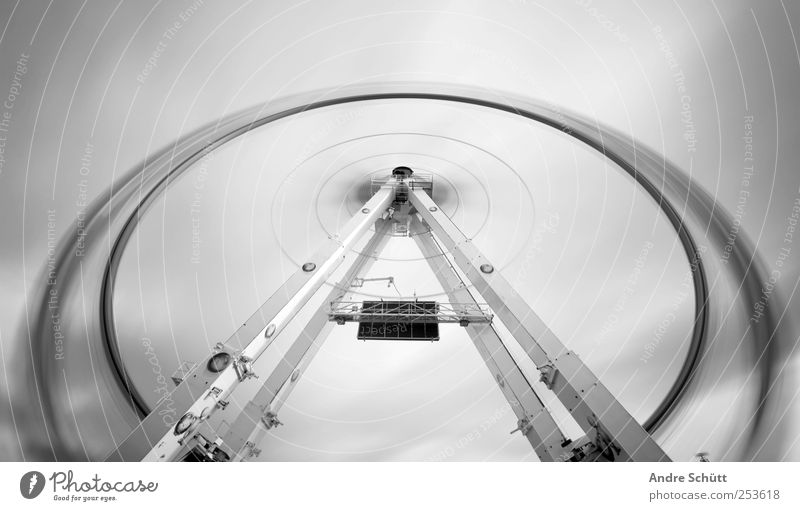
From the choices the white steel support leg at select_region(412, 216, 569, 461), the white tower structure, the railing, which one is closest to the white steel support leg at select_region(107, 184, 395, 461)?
the white tower structure

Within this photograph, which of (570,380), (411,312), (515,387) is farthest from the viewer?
(411,312)

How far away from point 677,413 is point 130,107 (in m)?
7.15

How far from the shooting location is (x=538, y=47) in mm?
3031

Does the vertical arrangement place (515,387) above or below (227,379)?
above

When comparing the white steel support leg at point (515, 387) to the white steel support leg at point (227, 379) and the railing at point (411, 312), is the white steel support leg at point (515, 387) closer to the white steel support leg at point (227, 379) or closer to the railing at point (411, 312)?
the railing at point (411, 312)

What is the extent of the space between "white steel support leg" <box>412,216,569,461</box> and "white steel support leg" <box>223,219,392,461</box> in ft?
→ 6.32

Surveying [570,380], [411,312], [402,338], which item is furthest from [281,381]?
[570,380]

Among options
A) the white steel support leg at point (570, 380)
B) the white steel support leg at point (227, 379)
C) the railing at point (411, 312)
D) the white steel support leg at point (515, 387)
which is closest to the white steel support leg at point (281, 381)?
the railing at point (411, 312)

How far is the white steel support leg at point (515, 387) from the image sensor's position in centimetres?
331

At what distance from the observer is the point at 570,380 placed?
109 inches

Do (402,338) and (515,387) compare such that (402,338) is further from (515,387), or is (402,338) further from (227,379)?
(227,379)

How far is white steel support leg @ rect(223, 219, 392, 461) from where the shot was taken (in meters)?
3.69

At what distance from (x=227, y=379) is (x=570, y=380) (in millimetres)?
2817

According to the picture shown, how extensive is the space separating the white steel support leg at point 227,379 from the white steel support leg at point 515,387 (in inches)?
96.4
